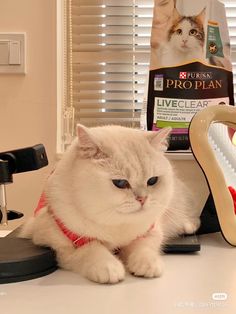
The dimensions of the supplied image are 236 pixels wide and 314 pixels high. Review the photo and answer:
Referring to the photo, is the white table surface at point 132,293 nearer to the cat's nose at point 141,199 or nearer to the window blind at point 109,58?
the cat's nose at point 141,199

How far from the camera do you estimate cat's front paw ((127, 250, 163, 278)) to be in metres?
0.90

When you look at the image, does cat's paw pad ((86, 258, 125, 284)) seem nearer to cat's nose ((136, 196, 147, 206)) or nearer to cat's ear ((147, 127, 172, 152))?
cat's nose ((136, 196, 147, 206))

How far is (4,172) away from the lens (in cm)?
89

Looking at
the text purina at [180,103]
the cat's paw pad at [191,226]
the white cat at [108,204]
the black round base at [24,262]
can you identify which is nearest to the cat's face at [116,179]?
the white cat at [108,204]

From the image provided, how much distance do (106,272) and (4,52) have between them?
935mm

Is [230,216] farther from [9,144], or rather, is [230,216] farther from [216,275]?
[9,144]

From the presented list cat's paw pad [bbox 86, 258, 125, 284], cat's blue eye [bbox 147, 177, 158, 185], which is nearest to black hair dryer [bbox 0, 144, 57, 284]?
cat's paw pad [bbox 86, 258, 125, 284]

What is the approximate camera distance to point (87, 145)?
0.91m

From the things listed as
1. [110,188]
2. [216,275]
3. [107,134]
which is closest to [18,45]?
[107,134]

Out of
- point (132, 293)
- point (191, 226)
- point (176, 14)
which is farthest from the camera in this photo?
point (176, 14)

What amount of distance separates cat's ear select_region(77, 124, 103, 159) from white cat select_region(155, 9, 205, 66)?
0.64m

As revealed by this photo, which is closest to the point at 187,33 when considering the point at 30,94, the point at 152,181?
the point at 30,94

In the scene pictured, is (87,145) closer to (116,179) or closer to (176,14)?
(116,179)

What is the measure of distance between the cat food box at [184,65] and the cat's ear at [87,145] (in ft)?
1.91
